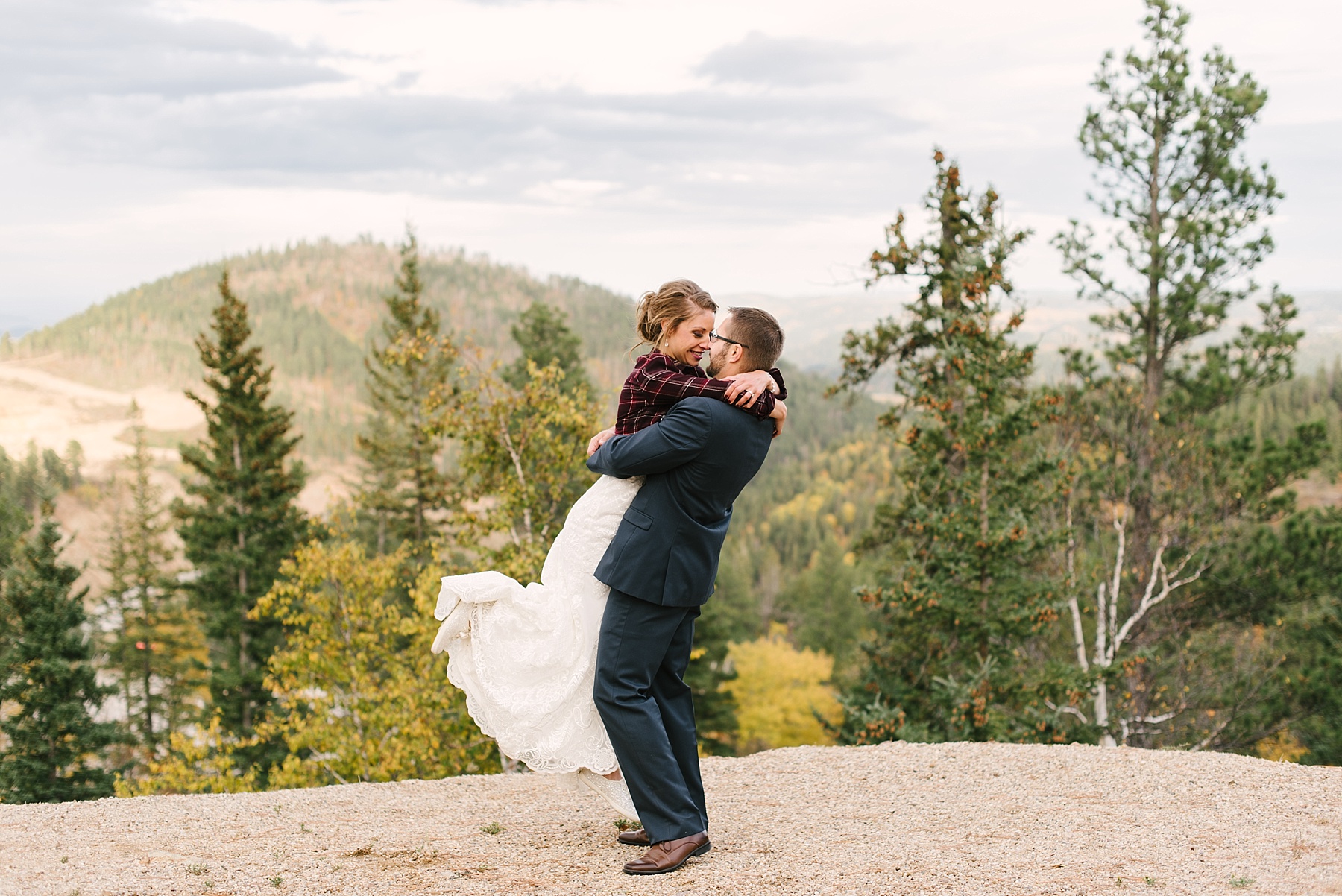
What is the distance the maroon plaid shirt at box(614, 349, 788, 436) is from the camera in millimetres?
4285

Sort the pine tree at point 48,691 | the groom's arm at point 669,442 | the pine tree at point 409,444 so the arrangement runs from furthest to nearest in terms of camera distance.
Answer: the pine tree at point 409,444, the pine tree at point 48,691, the groom's arm at point 669,442

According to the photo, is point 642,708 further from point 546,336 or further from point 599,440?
point 546,336

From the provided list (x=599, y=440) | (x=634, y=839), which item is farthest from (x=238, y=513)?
(x=599, y=440)

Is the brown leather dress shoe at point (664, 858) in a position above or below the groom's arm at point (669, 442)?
below

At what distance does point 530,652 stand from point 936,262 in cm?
1233

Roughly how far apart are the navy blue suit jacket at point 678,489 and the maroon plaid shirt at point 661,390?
0.23 feet

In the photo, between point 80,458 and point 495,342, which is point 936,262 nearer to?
point 80,458

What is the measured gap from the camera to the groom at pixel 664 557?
4.26 metres

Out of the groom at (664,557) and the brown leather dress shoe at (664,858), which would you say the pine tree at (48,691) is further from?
the groom at (664,557)

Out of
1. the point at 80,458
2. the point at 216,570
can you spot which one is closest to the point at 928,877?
the point at 216,570

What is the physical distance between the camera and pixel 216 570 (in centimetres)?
2366

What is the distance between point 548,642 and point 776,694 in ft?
119

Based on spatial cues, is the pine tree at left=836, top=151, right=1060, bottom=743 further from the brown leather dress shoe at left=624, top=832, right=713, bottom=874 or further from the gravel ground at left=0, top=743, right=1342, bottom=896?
the brown leather dress shoe at left=624, top=832, right=713, bottom=874

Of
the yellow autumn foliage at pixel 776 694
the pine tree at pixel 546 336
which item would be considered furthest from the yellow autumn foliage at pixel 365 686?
the yellow autumn foliage at pixel 776 694
